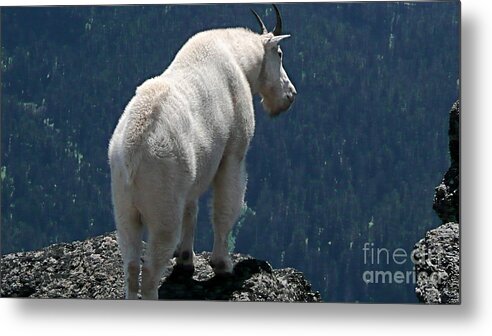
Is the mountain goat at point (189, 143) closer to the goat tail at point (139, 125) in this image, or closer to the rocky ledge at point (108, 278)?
the goat tail at point (139, 125)

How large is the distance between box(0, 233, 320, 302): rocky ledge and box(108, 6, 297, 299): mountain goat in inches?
4.7

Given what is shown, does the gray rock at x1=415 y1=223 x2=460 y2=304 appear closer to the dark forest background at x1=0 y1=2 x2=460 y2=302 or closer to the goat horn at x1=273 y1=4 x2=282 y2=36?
the dark forest background at x1=0 y1=2 x2=460 y2=302

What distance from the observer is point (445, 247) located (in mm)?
8461

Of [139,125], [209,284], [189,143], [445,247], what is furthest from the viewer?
[209,284]

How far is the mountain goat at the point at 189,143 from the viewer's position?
312 inches

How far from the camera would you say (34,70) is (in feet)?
29.2

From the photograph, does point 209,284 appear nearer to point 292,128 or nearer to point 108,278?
point 108,278

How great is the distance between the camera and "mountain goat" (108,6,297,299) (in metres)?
7.93

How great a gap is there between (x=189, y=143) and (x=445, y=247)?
5.40 ft

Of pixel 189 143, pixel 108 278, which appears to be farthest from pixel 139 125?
pixel 108 278

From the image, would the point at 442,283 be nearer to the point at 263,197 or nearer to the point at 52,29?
the point at 263,197

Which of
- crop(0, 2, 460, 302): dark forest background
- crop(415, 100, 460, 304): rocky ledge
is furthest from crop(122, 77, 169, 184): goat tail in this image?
crop(415, 100, 460, 304): rocky ledge

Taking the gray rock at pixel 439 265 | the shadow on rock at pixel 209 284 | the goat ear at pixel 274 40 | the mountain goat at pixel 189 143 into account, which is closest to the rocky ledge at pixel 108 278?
the shadow on rock at pixel 209 284

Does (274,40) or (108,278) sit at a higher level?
(274,40)
